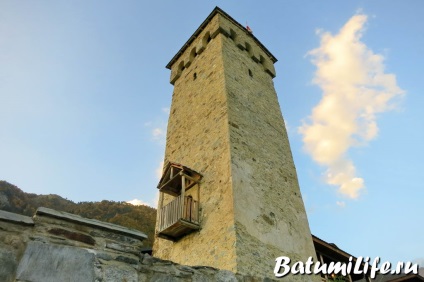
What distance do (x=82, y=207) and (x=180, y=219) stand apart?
2589cm

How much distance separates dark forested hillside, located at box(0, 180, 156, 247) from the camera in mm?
26188

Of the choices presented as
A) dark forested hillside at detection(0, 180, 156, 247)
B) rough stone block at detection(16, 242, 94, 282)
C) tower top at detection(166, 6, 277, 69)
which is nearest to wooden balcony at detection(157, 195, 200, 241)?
rough stone block at detection(16, 242, 94, 282)

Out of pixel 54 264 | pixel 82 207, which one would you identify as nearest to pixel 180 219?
pixel 54 264

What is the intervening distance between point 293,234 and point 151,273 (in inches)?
212

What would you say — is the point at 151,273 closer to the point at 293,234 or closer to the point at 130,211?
the point at 293,234

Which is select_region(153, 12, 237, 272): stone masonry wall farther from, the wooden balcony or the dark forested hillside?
the dark forested hillside

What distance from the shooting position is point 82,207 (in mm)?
29484

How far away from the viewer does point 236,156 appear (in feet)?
24.3

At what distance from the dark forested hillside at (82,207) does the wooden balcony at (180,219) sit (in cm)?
1809

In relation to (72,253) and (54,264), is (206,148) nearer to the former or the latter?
(72,253)

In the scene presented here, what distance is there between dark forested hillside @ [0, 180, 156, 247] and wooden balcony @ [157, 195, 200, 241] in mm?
18092

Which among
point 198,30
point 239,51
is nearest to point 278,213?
point 239,51

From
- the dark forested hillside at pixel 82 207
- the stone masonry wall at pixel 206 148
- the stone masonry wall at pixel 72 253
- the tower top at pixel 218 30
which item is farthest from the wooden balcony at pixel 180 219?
the dark forested hillside at pixel 82 207

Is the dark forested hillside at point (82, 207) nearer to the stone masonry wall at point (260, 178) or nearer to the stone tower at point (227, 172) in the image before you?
the stone tower at point (227, 172)
